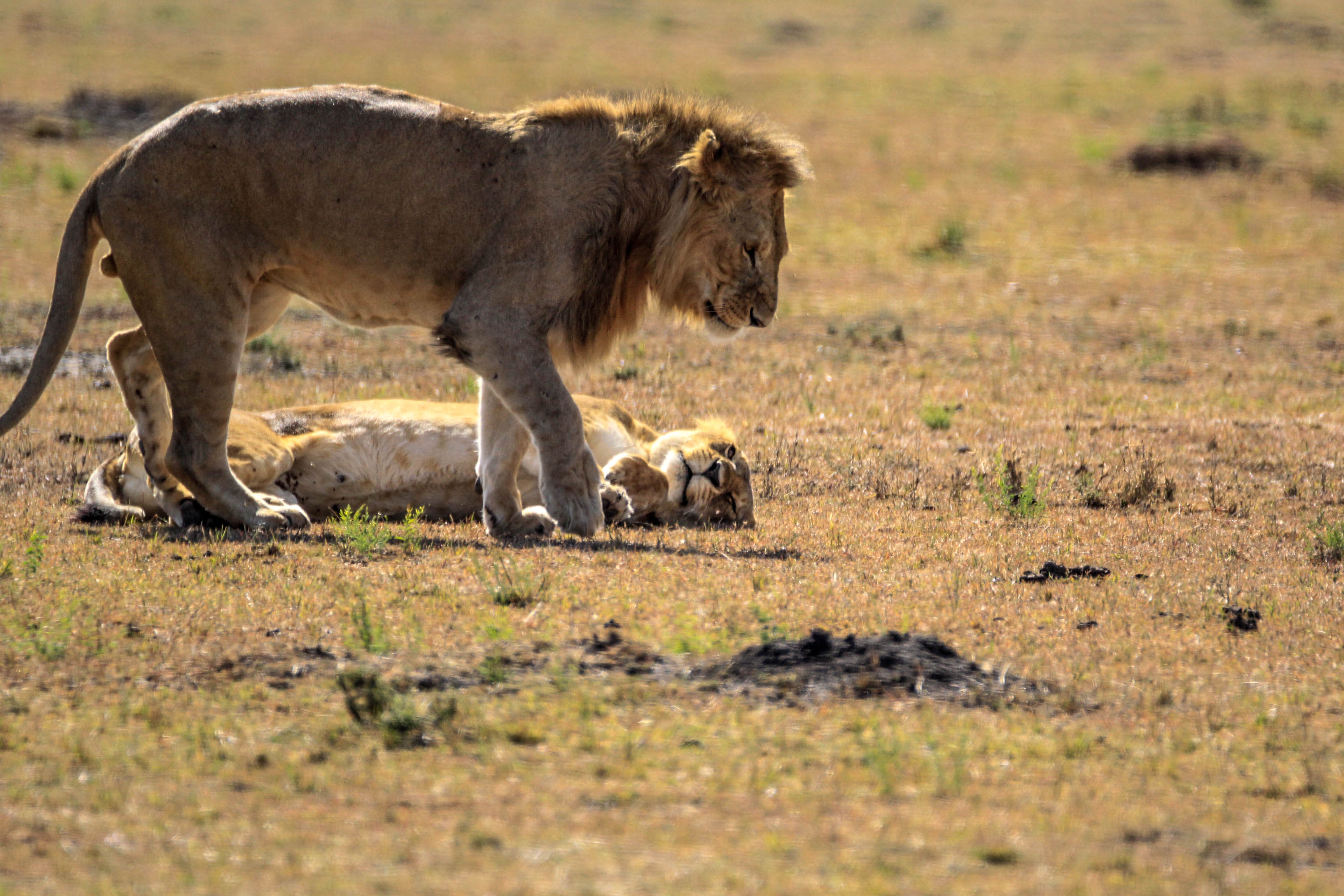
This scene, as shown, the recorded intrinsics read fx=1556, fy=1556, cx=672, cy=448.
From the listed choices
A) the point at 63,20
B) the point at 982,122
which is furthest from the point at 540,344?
the point at 63,20

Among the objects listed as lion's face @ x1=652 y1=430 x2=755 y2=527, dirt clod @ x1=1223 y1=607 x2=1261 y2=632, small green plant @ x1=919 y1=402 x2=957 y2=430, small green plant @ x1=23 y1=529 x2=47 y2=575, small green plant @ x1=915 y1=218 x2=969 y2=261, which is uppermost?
small green plant @ x1=915 y1=218 x2=969 y2=261

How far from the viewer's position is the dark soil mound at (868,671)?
4.91 m

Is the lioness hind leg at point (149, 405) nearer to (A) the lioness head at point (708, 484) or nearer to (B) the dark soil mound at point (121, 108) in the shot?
(A) the lioness head at point (708, 484)

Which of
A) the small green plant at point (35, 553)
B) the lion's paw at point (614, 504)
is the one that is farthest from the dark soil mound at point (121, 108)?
the small green plant at point (35, 553)

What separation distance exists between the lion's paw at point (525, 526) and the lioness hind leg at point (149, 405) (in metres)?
1.49

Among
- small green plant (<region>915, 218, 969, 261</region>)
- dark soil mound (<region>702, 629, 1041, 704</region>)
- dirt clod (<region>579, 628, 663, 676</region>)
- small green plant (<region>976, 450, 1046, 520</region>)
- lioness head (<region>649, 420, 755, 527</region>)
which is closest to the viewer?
dark soil mound (<region>702, 629, 1041, 704</region>)

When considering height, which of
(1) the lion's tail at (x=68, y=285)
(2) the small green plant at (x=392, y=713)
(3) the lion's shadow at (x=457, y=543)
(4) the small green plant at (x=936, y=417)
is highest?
(1) the lion's tail at (x=68, y=285)

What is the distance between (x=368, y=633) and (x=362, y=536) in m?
1.49

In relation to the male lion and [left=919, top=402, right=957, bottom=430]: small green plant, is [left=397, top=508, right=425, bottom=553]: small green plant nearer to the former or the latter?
the male lion

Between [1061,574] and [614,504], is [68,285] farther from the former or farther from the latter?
[1061,574]

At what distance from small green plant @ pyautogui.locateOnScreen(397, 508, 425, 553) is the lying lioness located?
1.25ft

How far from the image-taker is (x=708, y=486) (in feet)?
26.4

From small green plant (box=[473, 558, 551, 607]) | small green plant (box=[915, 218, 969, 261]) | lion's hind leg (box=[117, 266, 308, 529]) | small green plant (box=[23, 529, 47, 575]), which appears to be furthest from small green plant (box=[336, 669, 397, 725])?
small green plant (box=[915, 218, 969, 261])

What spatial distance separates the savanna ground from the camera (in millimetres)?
3715
